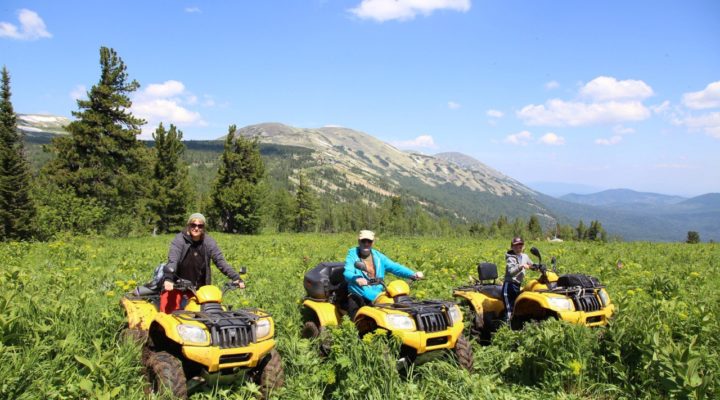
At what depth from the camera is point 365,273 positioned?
6922 mm

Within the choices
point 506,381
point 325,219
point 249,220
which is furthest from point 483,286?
point 325,219

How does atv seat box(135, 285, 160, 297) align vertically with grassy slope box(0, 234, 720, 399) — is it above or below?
above

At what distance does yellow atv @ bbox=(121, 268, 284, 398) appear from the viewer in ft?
15.9

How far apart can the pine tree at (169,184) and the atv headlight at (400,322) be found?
50179 mm

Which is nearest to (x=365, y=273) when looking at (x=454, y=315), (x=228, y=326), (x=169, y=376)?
(x=454, y=315)

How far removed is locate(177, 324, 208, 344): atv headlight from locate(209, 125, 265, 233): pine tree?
52763 millimetres

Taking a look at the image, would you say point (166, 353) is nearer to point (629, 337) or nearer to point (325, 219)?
point (629, 337)

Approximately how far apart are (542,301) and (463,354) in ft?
5.46

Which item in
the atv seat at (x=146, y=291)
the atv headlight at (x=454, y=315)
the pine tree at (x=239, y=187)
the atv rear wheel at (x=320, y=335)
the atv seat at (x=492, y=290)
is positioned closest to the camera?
the atv headlight at (x=454, y=315)

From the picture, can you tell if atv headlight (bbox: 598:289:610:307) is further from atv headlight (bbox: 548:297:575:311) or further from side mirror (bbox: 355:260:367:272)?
side mirror (bbox: 355:260:367:272)

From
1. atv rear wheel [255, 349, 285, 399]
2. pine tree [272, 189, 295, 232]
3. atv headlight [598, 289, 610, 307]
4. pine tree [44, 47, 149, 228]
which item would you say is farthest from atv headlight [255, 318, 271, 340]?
→ pine tree [272, 189, 295, 232]

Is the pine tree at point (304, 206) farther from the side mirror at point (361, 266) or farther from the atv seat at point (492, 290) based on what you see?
the side mirror at point (361, 266)

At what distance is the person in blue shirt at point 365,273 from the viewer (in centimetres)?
690

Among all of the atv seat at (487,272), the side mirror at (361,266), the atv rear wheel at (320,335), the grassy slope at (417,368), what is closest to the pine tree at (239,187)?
the grassy slope at (417,368)
